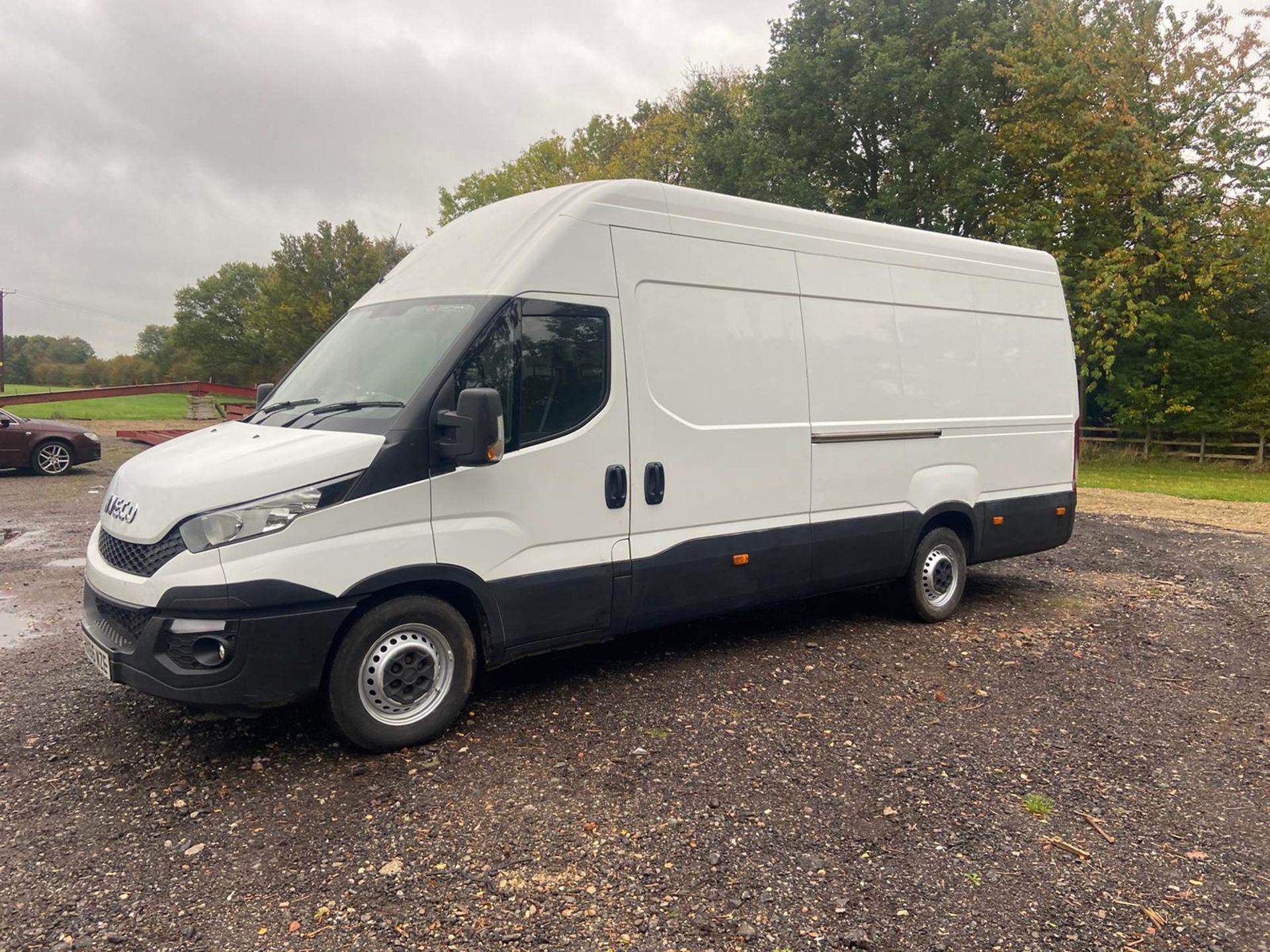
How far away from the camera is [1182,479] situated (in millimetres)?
20844

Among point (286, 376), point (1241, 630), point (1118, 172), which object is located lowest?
point (1241, 630)

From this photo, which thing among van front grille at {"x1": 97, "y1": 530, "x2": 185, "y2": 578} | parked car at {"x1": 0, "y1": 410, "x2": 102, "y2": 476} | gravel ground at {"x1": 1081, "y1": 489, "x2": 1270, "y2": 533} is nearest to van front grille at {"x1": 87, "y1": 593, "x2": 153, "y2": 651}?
van front grille at {"x1": 97, "y1": 530, "x2": 185, "y2": 578}

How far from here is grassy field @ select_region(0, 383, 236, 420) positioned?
3300 cm

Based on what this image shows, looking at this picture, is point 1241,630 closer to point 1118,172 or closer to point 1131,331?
point 1131,331

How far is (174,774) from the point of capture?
382cm

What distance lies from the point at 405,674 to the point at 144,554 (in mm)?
1261

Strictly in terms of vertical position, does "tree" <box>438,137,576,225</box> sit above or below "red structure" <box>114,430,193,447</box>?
above

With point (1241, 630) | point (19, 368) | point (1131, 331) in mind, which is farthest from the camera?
point (19, 368)

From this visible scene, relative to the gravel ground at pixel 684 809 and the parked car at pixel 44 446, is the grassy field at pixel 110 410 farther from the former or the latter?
the gravel ground at pixel 684 809

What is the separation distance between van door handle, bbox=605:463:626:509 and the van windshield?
1090mm

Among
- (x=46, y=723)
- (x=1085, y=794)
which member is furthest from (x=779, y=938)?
(x=46, y=723)

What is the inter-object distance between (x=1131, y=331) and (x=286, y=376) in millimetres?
21027

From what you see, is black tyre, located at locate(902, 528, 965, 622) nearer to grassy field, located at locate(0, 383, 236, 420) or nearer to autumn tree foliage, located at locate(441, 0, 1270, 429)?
autumn tree foliage, located at locate(441, 0, 1270, 429)

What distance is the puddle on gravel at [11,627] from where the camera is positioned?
584cm
